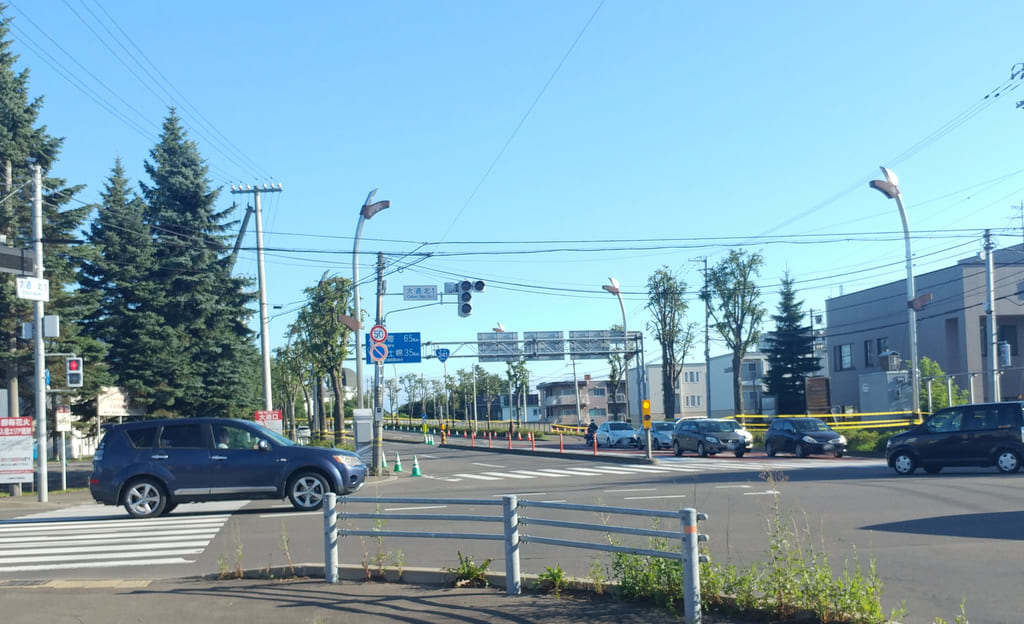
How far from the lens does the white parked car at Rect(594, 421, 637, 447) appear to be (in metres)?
50.1

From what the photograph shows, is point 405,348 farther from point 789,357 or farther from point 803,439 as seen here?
point 789,357

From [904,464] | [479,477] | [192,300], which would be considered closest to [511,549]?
[904,464]

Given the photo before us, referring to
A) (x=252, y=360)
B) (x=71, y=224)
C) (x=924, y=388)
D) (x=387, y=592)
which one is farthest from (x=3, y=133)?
(x=924, y=388)

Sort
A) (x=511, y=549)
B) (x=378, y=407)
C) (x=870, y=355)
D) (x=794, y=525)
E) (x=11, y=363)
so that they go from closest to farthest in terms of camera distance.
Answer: (x=511, y=549)
(x=794, y=525)
(x=378, y=407)
(x=11, y=363)
(x=870, y=355)

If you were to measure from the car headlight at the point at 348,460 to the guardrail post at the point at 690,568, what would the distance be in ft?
35.0

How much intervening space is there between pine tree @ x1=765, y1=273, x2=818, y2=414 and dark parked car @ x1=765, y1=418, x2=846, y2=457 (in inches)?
1034

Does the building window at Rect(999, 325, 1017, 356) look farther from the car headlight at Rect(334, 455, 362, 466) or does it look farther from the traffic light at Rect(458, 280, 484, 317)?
the car headlight at Rect(334, 455, 362, 466)

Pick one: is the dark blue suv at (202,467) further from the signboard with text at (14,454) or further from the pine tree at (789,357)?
the pine tree at (789,357)

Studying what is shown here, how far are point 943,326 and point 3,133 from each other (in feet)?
160

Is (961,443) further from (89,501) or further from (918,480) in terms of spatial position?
(89,501)

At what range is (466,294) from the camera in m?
29.4

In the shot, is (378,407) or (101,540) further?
(378,407)

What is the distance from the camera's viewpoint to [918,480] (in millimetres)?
20156

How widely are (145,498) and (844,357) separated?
54.9 meters
